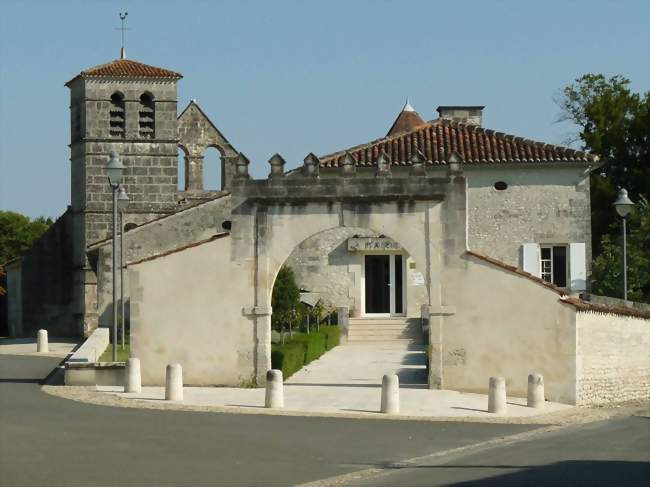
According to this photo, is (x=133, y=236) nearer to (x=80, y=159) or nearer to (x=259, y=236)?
(x=80, y=159)

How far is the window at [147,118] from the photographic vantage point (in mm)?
50656

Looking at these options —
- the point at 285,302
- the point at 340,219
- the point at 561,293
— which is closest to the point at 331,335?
the point at 285,302

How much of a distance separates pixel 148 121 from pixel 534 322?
26.5 metres

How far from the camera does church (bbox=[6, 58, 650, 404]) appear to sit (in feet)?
90.4

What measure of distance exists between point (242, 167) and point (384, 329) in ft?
54.0

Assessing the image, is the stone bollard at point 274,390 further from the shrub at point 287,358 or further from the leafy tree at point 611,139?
the leafy tree at point 611,139

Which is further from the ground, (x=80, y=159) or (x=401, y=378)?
(x=80, y=159)

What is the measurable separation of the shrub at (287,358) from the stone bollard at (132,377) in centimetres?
369

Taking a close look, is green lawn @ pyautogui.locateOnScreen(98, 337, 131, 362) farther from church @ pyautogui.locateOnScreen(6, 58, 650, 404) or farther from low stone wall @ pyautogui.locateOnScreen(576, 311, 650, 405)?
low stone wall @ pyautogui.locateOnScreen(576, 311, 650, 405)

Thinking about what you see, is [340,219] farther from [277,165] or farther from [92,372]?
[92,372]

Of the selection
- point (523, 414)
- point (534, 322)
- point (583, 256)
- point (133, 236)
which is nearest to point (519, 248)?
point (583, 256)

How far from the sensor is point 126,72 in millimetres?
50219

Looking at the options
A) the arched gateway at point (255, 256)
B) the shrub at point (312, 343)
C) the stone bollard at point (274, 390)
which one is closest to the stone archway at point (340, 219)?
the arched gateway at point (255, 256)

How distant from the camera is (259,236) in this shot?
92.2 feet
